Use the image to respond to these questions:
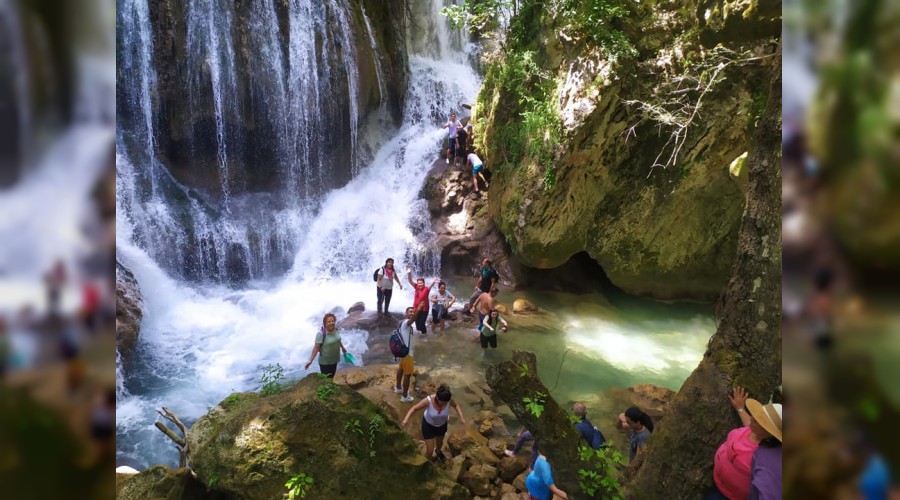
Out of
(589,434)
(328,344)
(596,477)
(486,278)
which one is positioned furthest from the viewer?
(486,278)

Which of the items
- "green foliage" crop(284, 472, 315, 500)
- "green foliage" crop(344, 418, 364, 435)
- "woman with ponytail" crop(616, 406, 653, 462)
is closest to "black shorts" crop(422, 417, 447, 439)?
"green foliage" crop(344, 418, 364, 435)

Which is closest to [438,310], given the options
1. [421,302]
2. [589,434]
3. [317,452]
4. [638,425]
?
[421,302]

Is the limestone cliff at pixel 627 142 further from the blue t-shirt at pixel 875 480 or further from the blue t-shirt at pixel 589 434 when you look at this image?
the blue t-shirt at pixel 875 480

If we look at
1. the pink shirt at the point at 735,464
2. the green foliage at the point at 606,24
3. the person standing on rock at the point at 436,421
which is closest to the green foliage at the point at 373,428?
the person standing on rock at the point at 436,421

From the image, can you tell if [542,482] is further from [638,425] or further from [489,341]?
[489,341]

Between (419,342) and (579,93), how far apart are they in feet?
17.9

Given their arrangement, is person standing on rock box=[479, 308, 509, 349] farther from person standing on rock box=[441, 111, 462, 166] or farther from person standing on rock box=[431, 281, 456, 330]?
person standing on rock box=[441, 111, 462, 166]

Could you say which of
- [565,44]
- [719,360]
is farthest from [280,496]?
[565,44]

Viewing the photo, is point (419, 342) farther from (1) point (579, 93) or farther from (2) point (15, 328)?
(2) point (15, 328)

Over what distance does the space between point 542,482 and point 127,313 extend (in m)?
8.37

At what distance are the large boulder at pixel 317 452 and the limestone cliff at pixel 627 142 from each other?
6309 millimetres

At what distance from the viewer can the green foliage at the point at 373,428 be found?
3.77 metres

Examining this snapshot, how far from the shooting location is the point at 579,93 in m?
8.50

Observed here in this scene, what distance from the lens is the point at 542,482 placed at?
386cm
